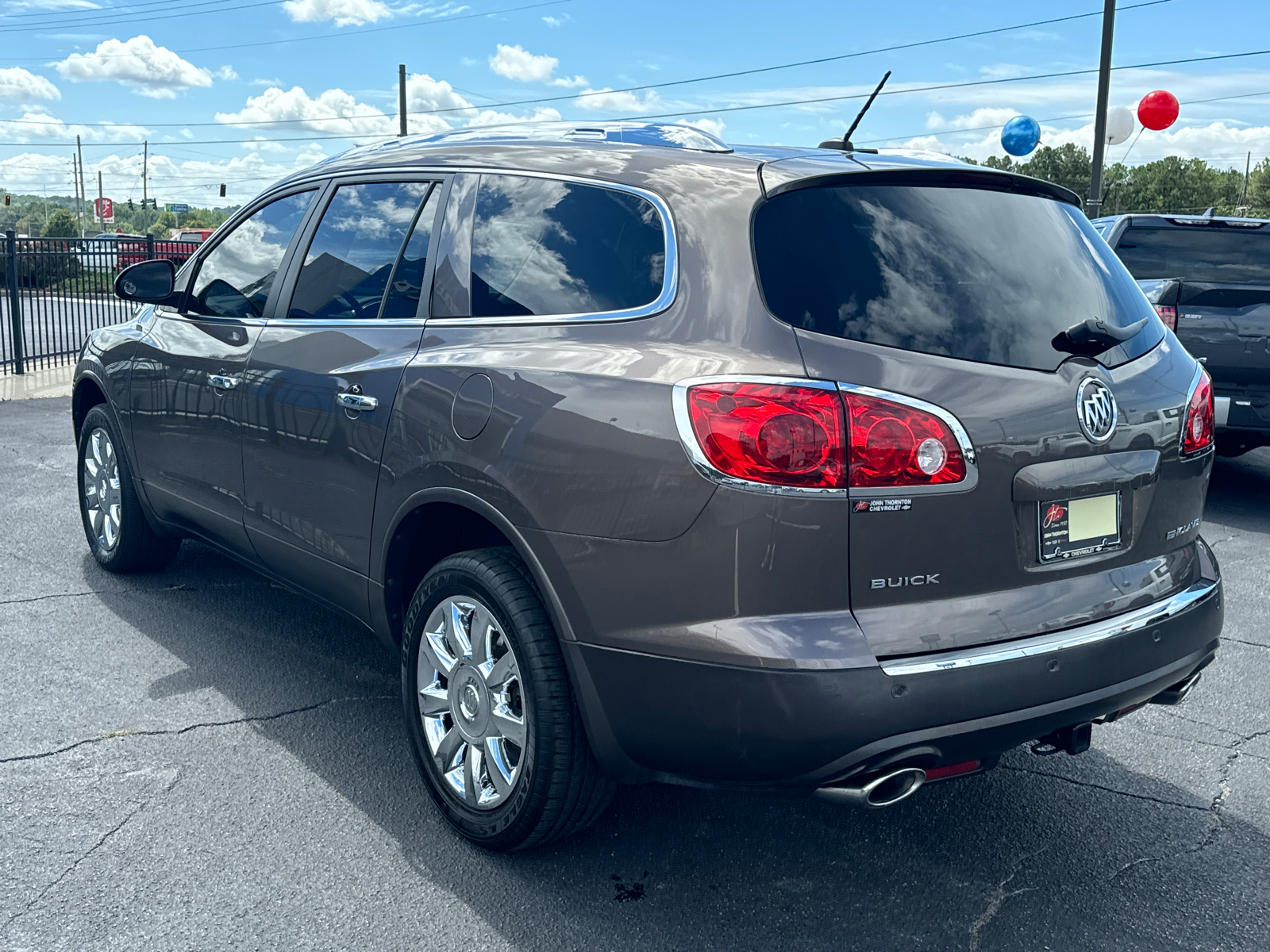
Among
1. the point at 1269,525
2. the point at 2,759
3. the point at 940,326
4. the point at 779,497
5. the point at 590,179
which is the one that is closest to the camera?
the point at 779,497

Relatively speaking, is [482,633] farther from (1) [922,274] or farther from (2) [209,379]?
(2) [209,379]

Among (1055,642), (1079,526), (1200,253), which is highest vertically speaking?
(1200,253)

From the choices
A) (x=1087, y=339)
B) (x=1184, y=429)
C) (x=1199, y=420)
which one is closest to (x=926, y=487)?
(x=1087, y=339)

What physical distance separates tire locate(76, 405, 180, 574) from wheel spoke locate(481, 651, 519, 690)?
103 inches

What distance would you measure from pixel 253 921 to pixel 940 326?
2.10 m

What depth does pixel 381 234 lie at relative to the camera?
143 inches

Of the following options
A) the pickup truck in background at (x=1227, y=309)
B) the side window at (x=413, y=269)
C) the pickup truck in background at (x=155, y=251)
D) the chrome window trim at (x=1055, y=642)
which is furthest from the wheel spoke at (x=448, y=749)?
the pickup truck in background at (x=155, y=251)

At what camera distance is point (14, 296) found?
13.3 meters

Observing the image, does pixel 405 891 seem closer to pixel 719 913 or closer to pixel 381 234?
pixel 719 913

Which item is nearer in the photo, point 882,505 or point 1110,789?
point 882,505

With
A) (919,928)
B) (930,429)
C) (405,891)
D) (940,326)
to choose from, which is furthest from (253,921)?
(940,326)

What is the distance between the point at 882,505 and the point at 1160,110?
20.3 meters

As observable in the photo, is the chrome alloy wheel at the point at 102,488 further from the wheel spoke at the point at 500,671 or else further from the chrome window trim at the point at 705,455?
the chrome window trim at the point at 705,455

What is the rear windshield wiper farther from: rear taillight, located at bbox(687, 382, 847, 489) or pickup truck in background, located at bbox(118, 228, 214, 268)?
pickup truck in background, located at bbox(118, 228, 214, 268)
